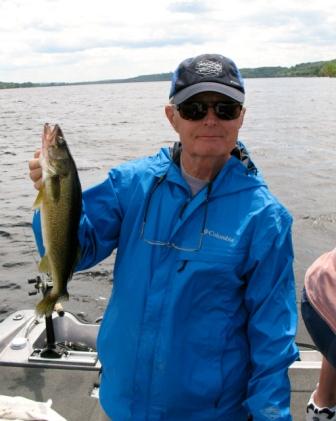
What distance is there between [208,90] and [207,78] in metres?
Result: 0.07

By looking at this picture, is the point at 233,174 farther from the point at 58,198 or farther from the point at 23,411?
the point at 23,411

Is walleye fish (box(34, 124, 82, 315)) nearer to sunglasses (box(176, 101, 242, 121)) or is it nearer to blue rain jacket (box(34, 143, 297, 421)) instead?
blue rain jacket (box(34, 143, 297, 421))

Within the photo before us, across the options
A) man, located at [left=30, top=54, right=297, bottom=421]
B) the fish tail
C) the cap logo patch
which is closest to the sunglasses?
man, located at [left=30, top=54, right=297, bottom=421]

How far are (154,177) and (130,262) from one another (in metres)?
0.49

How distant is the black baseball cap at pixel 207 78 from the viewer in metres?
2.61

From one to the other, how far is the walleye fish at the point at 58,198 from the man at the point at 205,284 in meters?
0.34

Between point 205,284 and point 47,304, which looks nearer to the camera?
point 205,284

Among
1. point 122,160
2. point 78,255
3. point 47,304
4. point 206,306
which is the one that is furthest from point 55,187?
point 122,160

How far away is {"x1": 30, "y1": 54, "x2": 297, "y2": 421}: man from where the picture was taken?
255 cm

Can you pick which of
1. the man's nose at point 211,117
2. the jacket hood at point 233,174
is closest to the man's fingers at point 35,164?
the jacket hood at point 233,174

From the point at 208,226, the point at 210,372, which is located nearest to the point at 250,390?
the point at 210,372

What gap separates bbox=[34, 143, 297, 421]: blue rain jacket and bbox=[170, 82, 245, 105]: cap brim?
34 cm

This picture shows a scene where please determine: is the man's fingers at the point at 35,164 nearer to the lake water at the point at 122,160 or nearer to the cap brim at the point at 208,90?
the cap brim at the point at 208,90

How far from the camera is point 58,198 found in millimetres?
2793
